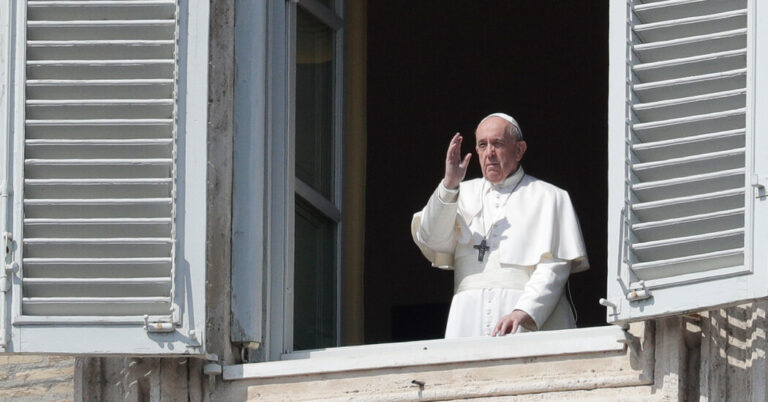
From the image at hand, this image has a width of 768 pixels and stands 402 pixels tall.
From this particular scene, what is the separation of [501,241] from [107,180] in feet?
4.41

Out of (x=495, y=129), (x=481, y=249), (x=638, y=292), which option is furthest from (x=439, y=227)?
(x=638, y=292)

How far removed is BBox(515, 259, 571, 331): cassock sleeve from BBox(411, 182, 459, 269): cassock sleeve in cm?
31

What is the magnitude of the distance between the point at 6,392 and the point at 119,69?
Answer: 3.46 feet

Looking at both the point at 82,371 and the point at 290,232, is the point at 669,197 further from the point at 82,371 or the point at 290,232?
the point at 82,371

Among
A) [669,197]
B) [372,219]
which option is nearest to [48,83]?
[669,197]

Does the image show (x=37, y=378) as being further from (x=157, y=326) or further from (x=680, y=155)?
(x=680, y=155)

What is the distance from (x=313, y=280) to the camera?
8.82m

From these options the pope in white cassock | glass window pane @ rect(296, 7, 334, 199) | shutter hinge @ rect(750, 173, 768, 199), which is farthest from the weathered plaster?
shutter hinge @ rect(750, 173, 768, 199)

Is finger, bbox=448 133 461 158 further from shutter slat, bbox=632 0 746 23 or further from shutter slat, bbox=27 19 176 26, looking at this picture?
shutter slat, bbox=27 19 176 26

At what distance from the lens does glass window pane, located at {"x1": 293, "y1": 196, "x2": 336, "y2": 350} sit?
8.65 meters

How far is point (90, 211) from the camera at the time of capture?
7.99 meters

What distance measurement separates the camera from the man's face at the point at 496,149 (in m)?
8.79

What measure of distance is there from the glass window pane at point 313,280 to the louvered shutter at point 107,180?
719 millimetres

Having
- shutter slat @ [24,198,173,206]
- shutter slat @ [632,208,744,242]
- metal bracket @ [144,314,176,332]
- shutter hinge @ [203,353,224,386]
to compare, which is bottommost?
shutter hinge @ [203,353,224,386]
